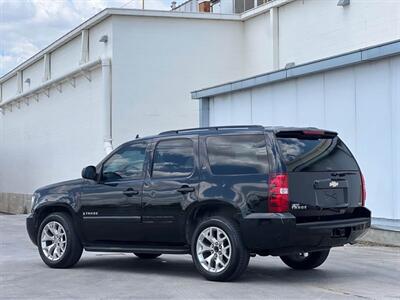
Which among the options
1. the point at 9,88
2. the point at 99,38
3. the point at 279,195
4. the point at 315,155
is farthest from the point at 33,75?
the point at 279,195

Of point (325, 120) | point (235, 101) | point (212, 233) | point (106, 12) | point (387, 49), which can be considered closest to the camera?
point (212, 233)

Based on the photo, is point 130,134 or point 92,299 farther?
point 130,134

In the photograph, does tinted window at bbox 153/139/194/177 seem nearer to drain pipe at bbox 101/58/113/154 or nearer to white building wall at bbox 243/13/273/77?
white building wall at bbox 243/13/273/77

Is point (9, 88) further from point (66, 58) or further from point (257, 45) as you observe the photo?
point (257, 45)

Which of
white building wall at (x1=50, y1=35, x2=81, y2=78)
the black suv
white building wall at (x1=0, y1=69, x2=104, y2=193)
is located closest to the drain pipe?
white building wall at (x1=0, y1=69, x2=104, y2=193)

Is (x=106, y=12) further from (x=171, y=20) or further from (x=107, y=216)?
(x=107, y=216)

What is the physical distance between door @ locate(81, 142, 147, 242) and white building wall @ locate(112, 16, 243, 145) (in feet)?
49.2

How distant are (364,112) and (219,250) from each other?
6.50 metres

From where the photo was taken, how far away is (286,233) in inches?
341

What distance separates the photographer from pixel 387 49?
44.2 feet

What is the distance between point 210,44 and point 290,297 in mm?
19430

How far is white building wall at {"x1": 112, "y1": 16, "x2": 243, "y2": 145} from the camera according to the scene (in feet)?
84.2

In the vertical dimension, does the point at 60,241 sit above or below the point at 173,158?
below

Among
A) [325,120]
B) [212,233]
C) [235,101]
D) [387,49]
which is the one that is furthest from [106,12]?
[212,233]
